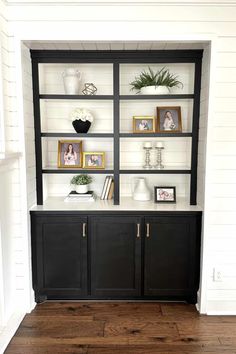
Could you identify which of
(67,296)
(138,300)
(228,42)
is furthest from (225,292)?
(228,42)

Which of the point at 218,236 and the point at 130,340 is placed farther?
the point at 218,236

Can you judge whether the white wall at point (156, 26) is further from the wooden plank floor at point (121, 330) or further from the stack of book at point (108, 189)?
the wooden plank floor at point (121, 330)

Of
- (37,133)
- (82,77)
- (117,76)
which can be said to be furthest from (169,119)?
(37,133)

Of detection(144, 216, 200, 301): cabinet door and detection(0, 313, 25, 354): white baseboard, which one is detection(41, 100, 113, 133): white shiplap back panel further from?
Answer: detection(0, 313, 25, 354): white baseboard

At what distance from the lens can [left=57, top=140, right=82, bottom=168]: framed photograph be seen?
9.79ft

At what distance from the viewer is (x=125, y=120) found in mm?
3068

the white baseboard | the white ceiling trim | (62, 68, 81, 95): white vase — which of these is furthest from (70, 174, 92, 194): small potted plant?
the white ceiling trim

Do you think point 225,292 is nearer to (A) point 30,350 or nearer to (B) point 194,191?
(B) point 194,191

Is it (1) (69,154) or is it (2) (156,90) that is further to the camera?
(1) (69,154)

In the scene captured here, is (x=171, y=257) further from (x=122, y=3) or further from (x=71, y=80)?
(x=122, y=3)

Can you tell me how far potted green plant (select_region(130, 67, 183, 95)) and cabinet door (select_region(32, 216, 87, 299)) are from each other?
1348 millimetres

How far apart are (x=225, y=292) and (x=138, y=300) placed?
80 cm

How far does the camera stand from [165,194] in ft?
9.62

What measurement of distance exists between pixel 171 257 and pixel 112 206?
28.1 inches
